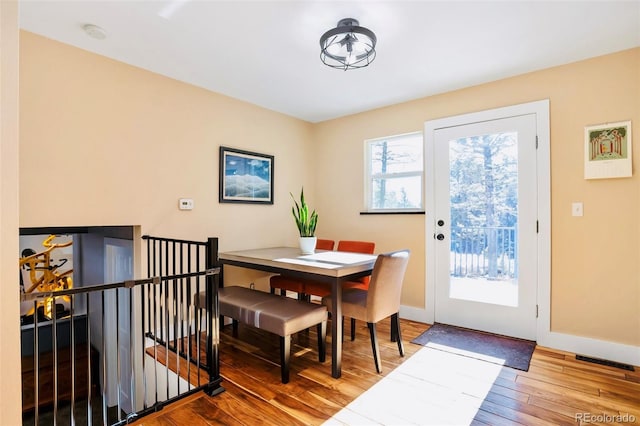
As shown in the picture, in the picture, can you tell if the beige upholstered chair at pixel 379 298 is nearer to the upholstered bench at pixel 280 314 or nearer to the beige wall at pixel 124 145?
the upholstered bench at pixel 280 314

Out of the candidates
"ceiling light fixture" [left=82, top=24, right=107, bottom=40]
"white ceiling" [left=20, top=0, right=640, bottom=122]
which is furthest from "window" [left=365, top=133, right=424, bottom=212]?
"ceiling light fixture" [left=82, top=24, right=107, bottom=40]

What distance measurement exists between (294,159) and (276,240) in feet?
3.48

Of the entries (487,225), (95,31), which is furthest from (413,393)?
(95,31)

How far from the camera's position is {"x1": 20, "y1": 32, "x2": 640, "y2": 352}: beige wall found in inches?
90.7

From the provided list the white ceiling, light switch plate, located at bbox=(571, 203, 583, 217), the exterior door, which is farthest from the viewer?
the exterior door

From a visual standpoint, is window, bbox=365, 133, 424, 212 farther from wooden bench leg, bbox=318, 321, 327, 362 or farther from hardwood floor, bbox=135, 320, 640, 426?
wooden bench leg, bbox=318, 321, 327, 362

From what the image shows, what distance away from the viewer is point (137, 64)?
2695 mm

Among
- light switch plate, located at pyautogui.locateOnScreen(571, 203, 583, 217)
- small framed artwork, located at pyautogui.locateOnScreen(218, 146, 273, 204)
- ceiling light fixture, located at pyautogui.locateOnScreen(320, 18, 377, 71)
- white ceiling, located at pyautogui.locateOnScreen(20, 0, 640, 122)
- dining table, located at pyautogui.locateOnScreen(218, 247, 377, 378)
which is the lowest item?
dining table, located at pyautogui.locateOnScreen(218, 247, 377, 378)

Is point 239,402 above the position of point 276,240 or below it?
below

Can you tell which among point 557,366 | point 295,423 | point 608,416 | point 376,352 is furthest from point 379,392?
point 557,366

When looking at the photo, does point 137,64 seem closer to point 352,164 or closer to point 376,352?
point 352,164

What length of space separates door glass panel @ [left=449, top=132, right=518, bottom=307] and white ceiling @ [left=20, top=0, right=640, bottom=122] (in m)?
0.65

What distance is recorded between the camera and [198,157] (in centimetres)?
315
